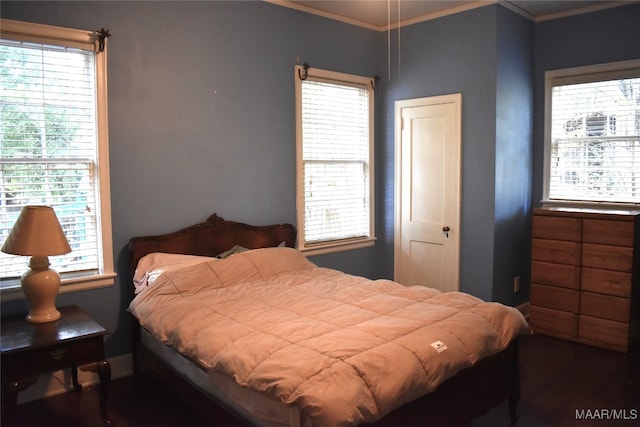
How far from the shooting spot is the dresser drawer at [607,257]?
147 inches

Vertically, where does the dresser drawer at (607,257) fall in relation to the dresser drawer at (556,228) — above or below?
below

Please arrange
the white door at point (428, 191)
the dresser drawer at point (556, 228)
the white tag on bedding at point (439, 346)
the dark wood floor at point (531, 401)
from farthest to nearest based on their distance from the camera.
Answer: the white door at point (428, 191) < the dresser drawer at point (556, 228) < the dark wood floor at point (531, 401) < the white tag on bedding at point (439, 346)

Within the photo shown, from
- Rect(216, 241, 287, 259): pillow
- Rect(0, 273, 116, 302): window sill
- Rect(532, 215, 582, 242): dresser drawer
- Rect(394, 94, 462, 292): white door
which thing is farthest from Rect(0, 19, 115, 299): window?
Rect(532, 215, 582, 242): dresser drawer


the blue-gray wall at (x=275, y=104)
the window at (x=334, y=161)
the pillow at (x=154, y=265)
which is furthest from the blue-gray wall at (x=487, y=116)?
the pillow at (x=154, y=265)

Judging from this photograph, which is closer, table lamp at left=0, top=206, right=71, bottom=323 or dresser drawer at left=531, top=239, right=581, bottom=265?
table lamp at left=0, top=206, right=71, bottom=323

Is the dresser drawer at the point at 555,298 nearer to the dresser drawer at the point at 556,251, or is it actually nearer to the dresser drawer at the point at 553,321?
the dresser drawer at the point at 553,321

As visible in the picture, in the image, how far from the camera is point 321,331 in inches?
92.4

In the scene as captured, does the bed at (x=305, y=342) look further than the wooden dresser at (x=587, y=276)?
No

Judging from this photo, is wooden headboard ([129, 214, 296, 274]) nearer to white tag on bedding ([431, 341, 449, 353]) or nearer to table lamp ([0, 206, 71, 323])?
table lamp ([0, 206, 71, 323])

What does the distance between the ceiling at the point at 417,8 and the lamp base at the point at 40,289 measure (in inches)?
100

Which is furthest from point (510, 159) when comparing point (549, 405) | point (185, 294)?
point (185, 294)

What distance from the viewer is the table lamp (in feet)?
8.72

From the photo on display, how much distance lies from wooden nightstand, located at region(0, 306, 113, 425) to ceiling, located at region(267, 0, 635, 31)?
Answer: 2756 mm

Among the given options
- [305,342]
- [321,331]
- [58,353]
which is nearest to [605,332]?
[321,331]
